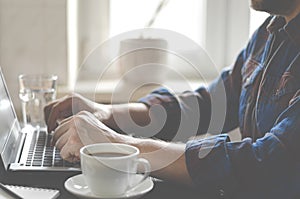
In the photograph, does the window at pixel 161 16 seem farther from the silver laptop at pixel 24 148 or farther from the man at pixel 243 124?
the silver laptop at pixel 24 148

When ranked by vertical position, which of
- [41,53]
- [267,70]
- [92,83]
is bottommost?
[92,83]

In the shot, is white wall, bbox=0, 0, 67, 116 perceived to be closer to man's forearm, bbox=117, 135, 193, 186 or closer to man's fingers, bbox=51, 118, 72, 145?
man's fingers, bbox=51, 118, 72, 145

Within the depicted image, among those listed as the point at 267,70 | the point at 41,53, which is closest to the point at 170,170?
the point at 267,70

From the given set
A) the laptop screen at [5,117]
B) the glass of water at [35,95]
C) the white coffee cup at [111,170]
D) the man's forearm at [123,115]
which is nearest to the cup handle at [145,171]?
the white coffee cup at [111,170]

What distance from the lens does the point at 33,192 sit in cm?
101

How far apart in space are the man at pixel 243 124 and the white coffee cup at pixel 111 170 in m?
0.09

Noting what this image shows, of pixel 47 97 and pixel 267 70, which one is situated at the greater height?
pixel 267 70

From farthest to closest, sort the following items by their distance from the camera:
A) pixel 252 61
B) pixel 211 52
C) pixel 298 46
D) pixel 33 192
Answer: pixel 211 52 → pixel 252 61 → pixel 298 46 → pixel 33 192

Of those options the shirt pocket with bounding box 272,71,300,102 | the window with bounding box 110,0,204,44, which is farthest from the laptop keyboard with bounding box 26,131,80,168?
the window with bounding box 110,0,204,44

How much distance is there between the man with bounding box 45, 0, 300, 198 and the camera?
105 centimetres

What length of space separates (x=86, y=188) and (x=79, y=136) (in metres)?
0.16

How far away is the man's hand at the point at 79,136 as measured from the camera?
113 centimetres

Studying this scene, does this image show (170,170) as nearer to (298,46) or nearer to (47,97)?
(298,46)

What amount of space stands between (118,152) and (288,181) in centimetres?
30
